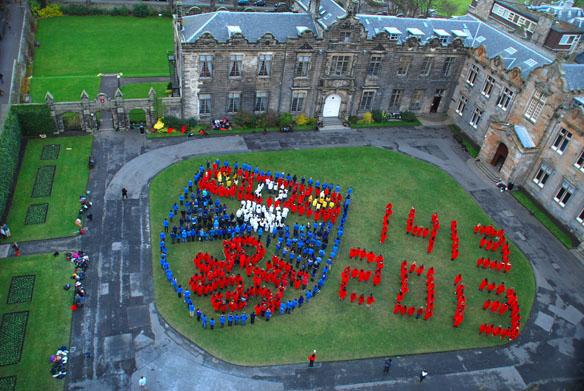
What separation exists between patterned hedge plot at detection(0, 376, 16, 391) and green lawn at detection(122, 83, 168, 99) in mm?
38714

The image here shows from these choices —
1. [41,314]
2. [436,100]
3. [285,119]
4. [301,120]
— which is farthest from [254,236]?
[436,100]

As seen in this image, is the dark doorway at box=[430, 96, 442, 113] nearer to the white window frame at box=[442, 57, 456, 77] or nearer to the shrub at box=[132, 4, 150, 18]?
the white window frame at box=[442, 57, 456, 77]

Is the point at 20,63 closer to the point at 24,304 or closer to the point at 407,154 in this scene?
the point at 24,304

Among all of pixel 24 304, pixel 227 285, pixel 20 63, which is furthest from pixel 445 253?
pixel 20 63

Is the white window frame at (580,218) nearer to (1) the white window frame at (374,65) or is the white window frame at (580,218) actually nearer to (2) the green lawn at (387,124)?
(2) the green lawn at (387,124)

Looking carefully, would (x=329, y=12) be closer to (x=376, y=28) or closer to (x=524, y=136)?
(x=376, y=28)

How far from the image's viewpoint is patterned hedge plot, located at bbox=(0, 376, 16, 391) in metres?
27.9

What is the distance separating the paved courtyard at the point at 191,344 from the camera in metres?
29.9

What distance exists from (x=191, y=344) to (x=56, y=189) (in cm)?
2181

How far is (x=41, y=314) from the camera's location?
→ 32.2m

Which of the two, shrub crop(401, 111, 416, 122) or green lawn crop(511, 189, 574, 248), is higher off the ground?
shrub crop(401, 111, 416, 122)

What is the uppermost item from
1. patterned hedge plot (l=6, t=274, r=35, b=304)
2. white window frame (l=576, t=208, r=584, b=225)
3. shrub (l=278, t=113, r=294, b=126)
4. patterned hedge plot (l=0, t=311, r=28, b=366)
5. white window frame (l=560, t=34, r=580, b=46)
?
white window frame (l=560, t=34, r=580, b=46)

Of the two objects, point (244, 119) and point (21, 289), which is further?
point (244, 119)

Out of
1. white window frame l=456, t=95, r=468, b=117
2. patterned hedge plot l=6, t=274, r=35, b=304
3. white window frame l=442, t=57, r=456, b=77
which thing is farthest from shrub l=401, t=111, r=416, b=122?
patterned hedge plot l=6, t=274, r=35, b=304
